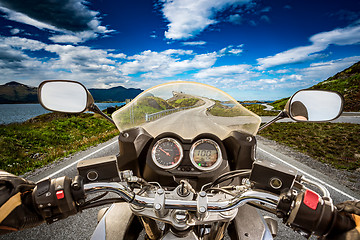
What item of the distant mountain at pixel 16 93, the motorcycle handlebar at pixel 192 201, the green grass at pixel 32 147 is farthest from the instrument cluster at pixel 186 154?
the distant mountain at pixel 16 93

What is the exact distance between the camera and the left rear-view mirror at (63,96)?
1.61 meters

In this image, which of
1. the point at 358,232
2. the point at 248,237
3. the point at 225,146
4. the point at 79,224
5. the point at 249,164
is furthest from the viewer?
the point at 79,224

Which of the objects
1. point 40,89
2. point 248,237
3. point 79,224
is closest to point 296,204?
point 248,237

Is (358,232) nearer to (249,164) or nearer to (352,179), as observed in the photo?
(249,164)

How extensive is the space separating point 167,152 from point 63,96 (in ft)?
3.40

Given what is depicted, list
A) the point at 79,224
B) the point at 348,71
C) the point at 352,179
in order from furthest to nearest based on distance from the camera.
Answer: the point at 348,71
the point at 352,179
the point at 79,224

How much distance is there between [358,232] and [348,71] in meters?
80.0

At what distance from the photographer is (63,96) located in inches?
64.9

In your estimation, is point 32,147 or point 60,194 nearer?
point 60,194

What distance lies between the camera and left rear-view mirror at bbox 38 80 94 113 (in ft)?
5.27

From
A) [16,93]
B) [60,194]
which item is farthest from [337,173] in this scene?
[16,93]

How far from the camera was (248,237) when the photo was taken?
4.58ft

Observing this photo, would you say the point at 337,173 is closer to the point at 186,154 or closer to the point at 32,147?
the point at 186,154

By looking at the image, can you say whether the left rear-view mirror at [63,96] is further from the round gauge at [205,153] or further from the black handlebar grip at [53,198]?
the round gauge at [205,153]
